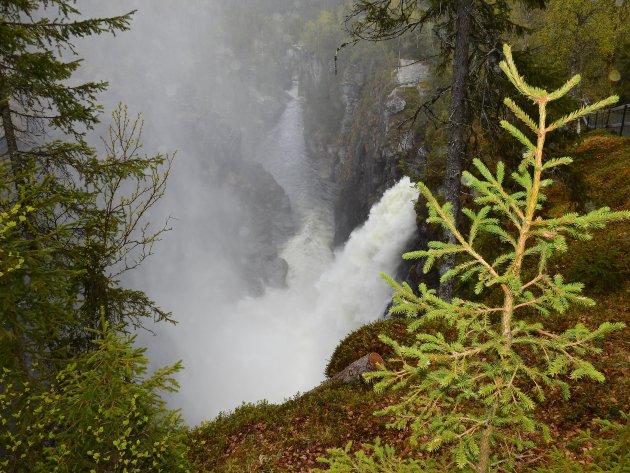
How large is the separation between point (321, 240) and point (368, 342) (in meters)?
47.4

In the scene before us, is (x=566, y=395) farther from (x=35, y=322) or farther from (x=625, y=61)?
(x=625, y=61)

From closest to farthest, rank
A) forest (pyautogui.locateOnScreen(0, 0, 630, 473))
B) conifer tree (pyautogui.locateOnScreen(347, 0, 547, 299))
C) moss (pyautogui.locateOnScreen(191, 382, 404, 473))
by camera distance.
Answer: forest (pyautogui.locateOnScreen(0, 0, 630, 473)), moss (pyautogui.locateOnScreen(191, 382, 404, 473)), conifer tree (pyautogui.locateOnScreen(347, 0, 547, 299))

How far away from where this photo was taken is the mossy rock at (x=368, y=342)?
1000 cm

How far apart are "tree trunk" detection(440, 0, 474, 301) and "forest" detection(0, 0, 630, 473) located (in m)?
0.06

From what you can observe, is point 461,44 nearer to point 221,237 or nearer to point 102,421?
point 102,421

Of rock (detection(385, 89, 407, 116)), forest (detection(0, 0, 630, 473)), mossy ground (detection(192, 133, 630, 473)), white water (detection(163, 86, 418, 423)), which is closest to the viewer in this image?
forest (detection(0, 0, 630, 473))

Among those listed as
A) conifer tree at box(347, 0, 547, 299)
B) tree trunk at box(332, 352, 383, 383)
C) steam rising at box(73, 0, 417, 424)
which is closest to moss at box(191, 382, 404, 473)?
tree trunk at box(332, 352, 383, 383)

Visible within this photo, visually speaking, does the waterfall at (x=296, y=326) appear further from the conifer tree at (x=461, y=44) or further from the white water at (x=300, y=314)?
the conifer tree at (x=461, y=44)

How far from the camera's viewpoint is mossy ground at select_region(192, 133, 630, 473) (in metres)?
A: 6.07

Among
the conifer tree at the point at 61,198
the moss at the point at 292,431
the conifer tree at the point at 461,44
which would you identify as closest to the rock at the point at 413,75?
the conifer tree at the point at 461,44

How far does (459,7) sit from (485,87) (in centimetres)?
180

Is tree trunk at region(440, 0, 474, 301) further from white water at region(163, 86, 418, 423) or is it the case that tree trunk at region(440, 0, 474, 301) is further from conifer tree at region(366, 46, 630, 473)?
white water at region(163, 86, 418, 423)

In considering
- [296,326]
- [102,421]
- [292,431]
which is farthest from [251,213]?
[102,421]

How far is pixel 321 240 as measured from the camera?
57.8 metres
